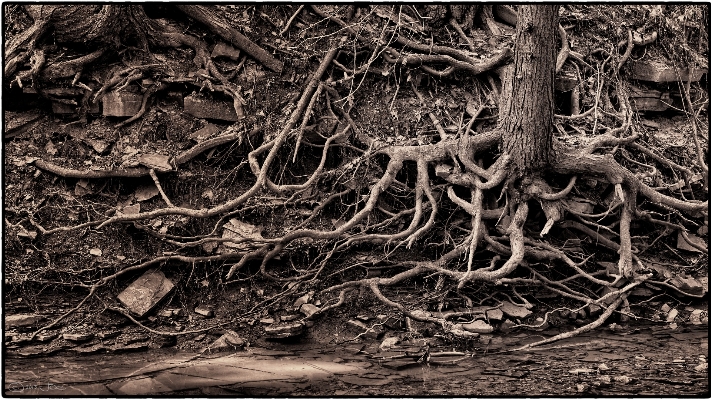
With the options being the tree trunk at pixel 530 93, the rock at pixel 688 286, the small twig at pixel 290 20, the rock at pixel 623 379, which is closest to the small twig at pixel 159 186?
the small twig at pixel 290 20

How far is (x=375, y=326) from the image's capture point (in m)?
7.01

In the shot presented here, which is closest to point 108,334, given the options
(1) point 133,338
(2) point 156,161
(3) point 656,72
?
(1) point 133,338

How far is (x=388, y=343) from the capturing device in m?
6.74

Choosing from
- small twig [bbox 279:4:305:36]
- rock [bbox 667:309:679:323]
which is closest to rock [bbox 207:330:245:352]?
small twig [bbox 279:4:305:36]

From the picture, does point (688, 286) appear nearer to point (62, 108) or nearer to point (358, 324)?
point (358, 324)

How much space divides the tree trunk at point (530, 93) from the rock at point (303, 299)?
6.95 ft

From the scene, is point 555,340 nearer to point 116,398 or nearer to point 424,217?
point 424,217

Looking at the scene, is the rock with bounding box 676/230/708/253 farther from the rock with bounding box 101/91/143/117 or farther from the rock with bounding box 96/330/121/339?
the rock with bounding box 101/91/143/117

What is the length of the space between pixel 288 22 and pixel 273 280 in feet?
9.52

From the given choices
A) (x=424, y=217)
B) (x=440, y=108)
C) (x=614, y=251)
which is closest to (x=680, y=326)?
(x=614, y=251)

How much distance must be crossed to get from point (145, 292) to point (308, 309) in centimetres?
142

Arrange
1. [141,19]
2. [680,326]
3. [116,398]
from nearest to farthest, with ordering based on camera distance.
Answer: [116,398]
[680,326]
[141,19]

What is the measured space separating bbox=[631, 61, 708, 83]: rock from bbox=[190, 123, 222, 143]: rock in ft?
15.2

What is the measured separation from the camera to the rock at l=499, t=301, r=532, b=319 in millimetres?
7133
